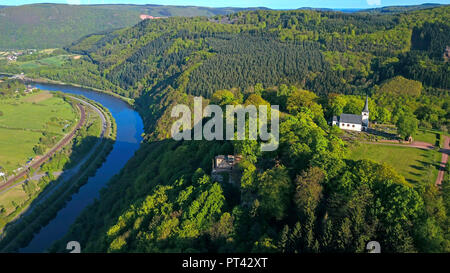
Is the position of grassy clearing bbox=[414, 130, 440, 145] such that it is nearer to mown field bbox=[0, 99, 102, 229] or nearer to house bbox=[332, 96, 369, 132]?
house bbox=[332, 96, 369, 132]

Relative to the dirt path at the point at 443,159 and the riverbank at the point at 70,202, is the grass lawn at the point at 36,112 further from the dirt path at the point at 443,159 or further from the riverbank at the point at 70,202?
the dirt path at the point at 443,159

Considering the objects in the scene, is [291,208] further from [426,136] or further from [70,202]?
[70,202]

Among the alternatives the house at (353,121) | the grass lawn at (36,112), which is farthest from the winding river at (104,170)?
the house at (353,121)

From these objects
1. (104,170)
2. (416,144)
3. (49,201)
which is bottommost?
(104,170)

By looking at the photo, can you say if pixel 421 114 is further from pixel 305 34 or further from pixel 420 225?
pixel 305 34

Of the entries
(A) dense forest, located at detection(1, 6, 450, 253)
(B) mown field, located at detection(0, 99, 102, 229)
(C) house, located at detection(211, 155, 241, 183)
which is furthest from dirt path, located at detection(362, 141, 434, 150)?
(B) mown field, located at detection(0, 99, 102, 229)

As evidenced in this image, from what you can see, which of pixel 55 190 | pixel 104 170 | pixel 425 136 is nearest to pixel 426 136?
pixel 425 136
